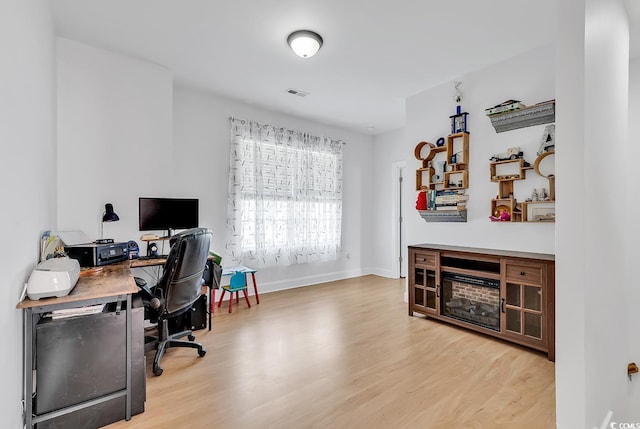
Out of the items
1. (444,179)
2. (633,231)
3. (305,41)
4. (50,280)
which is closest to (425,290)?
(444,179)

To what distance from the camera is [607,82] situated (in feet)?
6.29

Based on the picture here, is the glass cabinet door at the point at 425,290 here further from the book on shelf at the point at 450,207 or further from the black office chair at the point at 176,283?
the black office chair at the point at 176,283

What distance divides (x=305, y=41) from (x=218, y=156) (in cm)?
213

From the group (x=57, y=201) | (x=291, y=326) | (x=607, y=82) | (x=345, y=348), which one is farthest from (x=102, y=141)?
(x=607, y=82)

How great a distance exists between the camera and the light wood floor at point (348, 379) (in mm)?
1868

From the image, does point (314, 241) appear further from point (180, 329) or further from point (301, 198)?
point (180, 329)

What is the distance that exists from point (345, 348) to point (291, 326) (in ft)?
2.54

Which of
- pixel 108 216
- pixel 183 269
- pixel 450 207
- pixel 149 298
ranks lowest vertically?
pixel 149 298

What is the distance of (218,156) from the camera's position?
14.1 ft

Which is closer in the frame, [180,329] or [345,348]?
[345,348]

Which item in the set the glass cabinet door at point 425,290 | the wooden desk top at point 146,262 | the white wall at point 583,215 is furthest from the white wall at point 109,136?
the white wall at point 583,215

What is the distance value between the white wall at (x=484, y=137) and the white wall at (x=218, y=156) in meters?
1.81

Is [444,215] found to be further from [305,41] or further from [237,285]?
[237,285]

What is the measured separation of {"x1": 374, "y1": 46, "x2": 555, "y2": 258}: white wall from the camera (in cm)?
308
